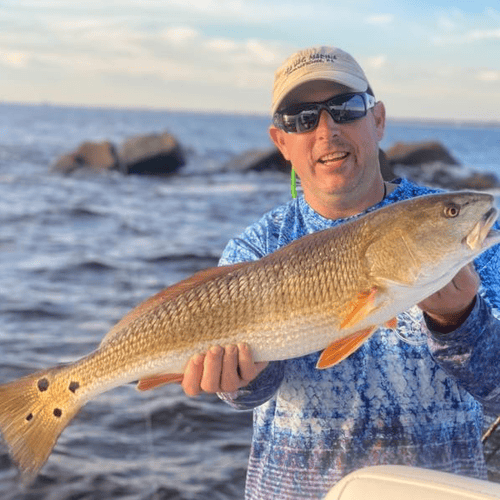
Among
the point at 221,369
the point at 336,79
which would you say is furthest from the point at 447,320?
the point at 336,79

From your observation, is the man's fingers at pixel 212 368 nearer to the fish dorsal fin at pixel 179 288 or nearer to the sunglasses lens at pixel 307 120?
the fish dorsal fin at pixel 179 288

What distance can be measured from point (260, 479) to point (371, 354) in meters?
0.84

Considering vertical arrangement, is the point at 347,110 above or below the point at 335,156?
above

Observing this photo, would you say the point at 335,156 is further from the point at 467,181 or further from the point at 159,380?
the point at 467,181

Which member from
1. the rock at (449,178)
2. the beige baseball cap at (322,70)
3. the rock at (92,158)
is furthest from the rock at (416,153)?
the beige baseball cap at (322,70)

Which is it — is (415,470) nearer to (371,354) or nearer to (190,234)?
(371,354)

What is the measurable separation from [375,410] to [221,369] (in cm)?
74

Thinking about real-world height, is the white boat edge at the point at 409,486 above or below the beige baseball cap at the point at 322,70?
below

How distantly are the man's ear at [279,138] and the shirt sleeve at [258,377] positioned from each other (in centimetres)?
45

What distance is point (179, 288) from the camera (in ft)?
12.3

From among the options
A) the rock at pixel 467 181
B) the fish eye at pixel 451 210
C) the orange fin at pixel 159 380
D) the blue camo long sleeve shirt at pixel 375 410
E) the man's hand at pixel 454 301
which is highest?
the rock at pixel 467 181

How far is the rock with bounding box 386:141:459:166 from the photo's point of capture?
1772 inches

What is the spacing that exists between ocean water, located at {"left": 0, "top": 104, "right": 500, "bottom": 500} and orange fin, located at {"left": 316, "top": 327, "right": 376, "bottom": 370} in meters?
2.22

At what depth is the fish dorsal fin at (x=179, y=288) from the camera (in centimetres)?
367
